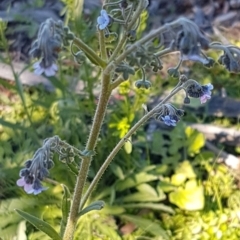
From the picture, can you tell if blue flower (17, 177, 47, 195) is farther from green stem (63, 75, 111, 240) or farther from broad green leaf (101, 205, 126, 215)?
broad green leaf (101, 205, 126, 215)

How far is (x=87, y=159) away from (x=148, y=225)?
1.19m

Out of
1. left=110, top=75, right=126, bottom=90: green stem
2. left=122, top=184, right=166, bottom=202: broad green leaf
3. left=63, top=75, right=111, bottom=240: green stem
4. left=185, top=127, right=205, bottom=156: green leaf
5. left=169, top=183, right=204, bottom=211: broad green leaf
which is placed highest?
left=110, top=75, right=126, bottom=90: green stem

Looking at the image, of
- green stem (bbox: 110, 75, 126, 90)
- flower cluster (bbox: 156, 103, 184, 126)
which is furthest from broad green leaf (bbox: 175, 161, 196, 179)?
green stem (bbox: 110, 75, 126, 90)

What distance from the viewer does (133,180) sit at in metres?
3.63

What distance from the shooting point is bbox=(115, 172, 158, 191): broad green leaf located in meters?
3.62

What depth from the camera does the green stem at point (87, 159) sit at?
2.23 meters

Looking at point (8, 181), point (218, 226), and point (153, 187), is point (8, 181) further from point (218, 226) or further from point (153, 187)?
point (218, 226)

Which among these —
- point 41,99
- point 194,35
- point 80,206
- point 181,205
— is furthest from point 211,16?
point 194,35

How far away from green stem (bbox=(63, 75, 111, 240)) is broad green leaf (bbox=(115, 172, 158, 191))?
3.47 feet

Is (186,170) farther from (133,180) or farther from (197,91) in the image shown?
(197,91)

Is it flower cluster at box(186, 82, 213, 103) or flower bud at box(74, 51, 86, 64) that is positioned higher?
flower bud at box(74, 51, 86, 64)

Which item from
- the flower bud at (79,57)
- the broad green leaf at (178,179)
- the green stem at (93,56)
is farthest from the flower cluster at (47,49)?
the broad green leaf at (178,179)

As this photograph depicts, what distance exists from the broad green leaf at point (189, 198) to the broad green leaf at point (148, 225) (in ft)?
0.61

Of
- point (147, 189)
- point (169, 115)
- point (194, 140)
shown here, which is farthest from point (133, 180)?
point (169, 115)
